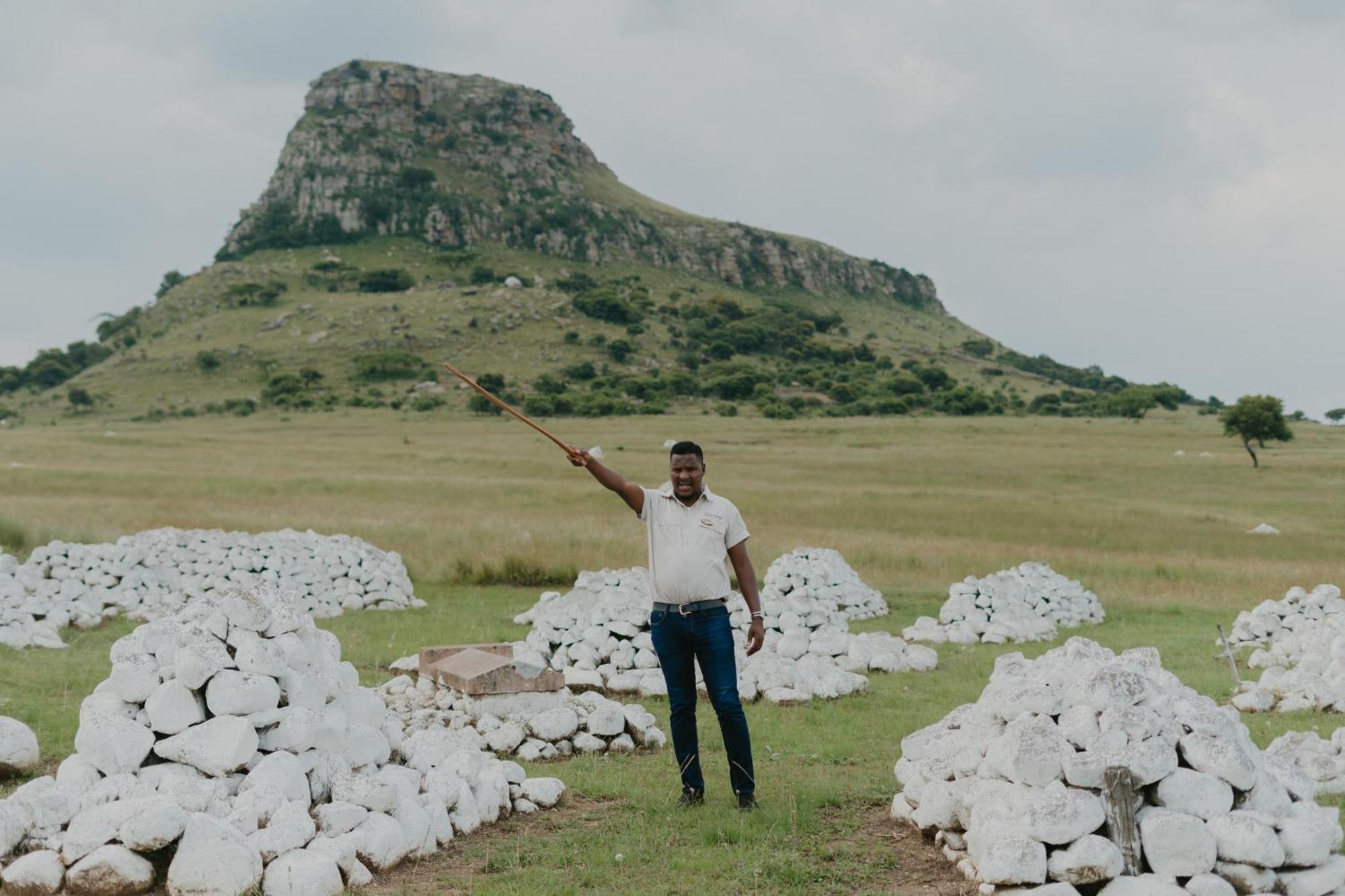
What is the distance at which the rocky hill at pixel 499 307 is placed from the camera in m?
96.5

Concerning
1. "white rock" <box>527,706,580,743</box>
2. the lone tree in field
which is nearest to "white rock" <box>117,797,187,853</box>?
"white rock" <box>527,706,580,743</box>

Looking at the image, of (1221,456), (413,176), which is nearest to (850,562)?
(1221,456)

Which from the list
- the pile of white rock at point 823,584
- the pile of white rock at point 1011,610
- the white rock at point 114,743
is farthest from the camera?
the pile of white rock at point 823,584

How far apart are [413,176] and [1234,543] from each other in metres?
152

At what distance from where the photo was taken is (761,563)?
23.2 meters

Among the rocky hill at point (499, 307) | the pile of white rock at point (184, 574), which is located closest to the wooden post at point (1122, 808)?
the pile of white rock at point (184, 574)

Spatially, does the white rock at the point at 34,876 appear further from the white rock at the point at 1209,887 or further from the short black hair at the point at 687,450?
the white rock at the point at 1209,887

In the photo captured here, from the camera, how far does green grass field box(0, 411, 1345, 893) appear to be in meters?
7.25

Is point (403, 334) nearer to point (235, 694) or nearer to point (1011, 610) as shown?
point (1011, 610)

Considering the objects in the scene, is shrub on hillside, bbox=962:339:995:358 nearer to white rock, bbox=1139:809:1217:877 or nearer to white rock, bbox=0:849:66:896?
white rock, bbox=1139:809:1217:877

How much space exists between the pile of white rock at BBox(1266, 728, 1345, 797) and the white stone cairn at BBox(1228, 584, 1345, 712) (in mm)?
2610

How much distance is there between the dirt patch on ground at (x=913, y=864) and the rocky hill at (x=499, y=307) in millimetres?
75028

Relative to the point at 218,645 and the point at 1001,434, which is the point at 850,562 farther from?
the point at 1001,434

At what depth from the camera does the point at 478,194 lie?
168m
